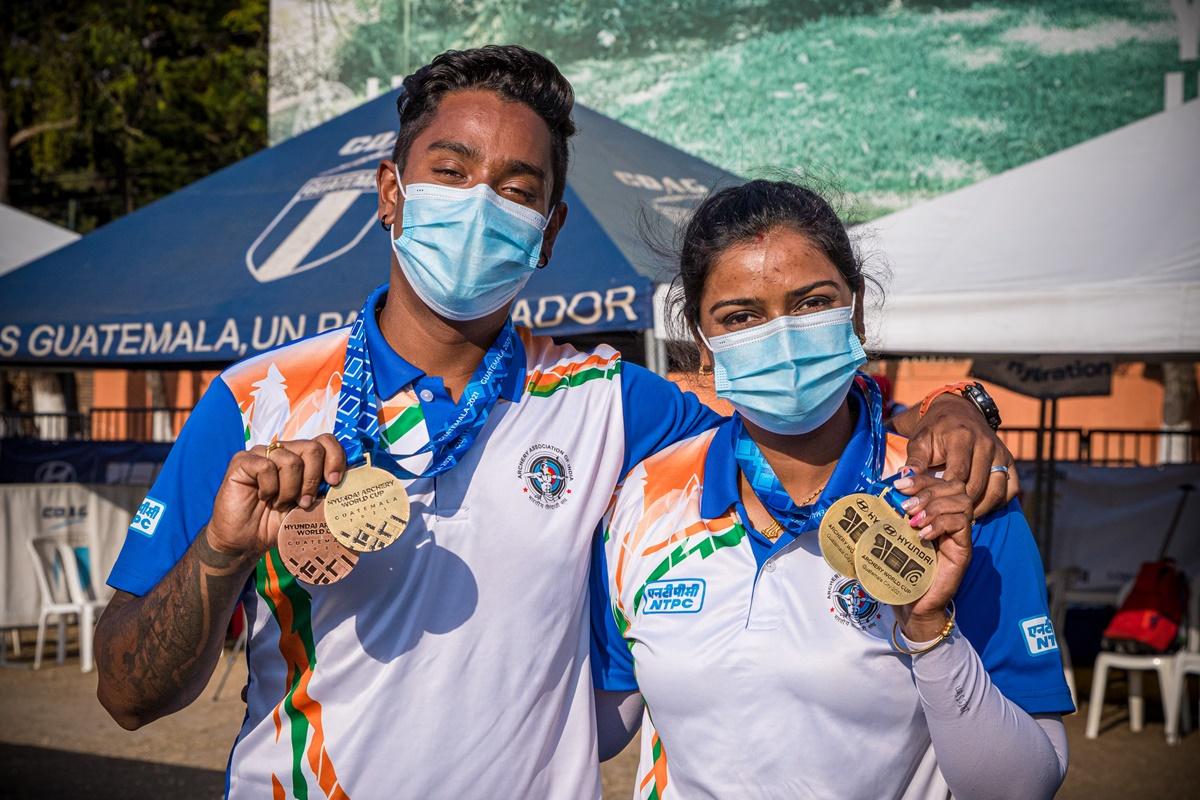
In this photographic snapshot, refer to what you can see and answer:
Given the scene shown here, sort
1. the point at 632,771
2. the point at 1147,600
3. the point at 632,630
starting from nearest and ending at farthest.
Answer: the point at 632,630, the point at 632,771, the point at 1147,600

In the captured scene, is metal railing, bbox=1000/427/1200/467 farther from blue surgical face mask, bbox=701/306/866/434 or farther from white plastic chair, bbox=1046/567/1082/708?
blue surgical face mask, bbox=701/306/866/434

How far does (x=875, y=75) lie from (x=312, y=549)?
15056 millimetres

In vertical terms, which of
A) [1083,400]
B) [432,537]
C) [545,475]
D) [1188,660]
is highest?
[1083,400]

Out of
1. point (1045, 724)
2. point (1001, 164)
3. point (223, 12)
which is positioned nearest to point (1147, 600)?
point (1045, 724)

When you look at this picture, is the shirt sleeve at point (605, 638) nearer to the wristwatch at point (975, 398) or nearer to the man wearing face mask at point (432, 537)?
the man wearing face mask at point (432, 537)

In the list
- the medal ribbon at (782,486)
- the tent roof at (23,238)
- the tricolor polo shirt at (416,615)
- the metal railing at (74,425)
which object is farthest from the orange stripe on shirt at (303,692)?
the metal railing at (74,425)

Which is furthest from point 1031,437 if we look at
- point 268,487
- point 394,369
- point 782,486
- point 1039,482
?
point 268,487

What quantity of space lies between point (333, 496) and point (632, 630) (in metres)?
0.59

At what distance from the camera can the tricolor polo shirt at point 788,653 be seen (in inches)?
70.6

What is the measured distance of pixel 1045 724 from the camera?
1.78 metres

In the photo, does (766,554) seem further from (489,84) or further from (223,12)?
(223,12)

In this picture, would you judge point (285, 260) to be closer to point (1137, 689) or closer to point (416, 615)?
point (416, 615)

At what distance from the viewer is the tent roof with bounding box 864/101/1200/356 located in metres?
4.79

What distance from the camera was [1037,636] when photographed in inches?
70.2
